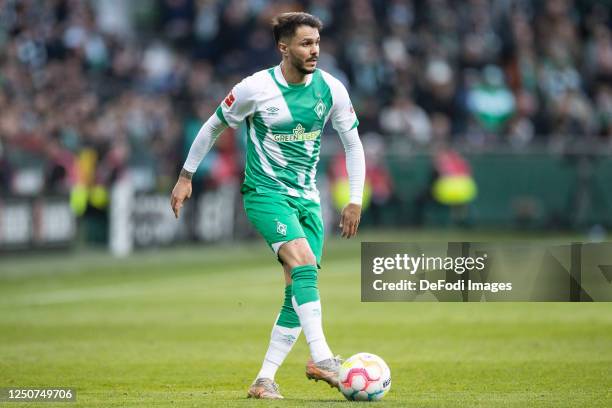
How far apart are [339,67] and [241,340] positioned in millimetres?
15692

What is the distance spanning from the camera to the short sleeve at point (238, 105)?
7.91 meters

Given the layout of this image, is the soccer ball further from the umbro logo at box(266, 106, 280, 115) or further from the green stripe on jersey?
the umbro logo at box(266, 106, 280, 115)

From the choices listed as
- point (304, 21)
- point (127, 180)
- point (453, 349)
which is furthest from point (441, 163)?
point (304, 21)

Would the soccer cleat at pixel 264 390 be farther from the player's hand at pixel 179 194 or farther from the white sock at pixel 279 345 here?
the player's hand at pixel 179 194

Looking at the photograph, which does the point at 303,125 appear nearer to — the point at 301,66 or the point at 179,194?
the point at 301,66

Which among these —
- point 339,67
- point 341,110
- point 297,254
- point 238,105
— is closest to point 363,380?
point 297,254

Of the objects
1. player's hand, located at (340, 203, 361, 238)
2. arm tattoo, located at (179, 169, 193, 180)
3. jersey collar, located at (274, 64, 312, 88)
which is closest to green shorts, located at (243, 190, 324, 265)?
player's hand, located at (340, 203, 361, 238)

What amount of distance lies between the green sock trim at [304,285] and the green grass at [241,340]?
0.64m

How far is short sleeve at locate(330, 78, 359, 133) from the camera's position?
26.3 ft

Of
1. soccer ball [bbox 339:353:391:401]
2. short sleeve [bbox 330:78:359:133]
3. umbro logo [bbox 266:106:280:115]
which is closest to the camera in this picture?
soccer ball [bbox 339:353:391:401]

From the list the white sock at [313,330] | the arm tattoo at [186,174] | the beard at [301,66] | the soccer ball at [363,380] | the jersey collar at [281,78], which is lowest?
the soccer ball at [363,380]

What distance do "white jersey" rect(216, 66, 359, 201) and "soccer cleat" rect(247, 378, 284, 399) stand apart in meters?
1.22

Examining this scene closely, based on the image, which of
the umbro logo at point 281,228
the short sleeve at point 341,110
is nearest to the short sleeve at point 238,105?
the short sleeve at point 341,110

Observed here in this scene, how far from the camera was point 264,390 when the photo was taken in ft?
25.5
